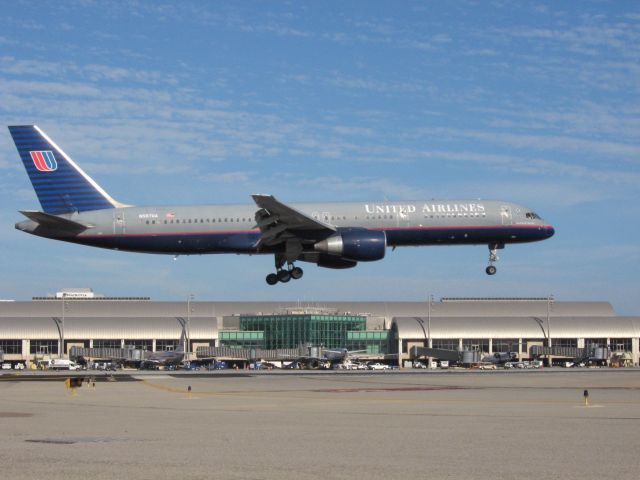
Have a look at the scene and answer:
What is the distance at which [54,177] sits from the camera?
7406 centimetres

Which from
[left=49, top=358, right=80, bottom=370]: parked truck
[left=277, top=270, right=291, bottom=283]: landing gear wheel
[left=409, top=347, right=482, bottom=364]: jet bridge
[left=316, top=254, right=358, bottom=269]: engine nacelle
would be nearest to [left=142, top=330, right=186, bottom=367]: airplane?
[left=49, top=358, right=80, bottom=370]: parked truck

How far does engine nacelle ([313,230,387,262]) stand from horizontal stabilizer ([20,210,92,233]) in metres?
18.3

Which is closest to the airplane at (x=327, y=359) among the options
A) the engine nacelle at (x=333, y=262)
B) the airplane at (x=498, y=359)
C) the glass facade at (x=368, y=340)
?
the airplane at (x=498, y=359)

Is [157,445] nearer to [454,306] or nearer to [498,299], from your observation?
[454,306]

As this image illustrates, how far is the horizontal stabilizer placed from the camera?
6781 centimetres

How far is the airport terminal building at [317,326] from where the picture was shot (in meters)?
153

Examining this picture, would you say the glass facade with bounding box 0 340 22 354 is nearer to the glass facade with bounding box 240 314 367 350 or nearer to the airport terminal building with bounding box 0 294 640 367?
the airport terminal building with bounding box 0 294 640 367

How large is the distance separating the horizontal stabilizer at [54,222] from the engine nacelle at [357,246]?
18297 mm

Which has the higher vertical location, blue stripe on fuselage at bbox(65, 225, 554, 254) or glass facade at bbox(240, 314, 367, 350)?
blue stripe on fuselage at bbox(65, 225, 554, 254)

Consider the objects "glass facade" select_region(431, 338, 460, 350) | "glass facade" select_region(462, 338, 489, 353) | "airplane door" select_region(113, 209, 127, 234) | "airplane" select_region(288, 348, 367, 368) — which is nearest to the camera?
"airplane door" select_region(113, 209, 127, 234)

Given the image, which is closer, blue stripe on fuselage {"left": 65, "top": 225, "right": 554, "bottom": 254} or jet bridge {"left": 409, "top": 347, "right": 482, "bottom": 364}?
blue stripe on fuselage {"left": 65, "top": 225, "right": 554, "bottom": 254}

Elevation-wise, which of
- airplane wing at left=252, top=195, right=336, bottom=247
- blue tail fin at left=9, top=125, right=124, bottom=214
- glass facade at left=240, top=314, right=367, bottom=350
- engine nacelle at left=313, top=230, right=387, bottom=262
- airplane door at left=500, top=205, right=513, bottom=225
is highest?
blue tail fin at left=9, top=125, right=124, bottom=214

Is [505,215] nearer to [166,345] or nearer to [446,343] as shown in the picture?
[446,343]

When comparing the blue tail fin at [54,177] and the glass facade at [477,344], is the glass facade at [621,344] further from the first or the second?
the blue tail fin at [54,177]
